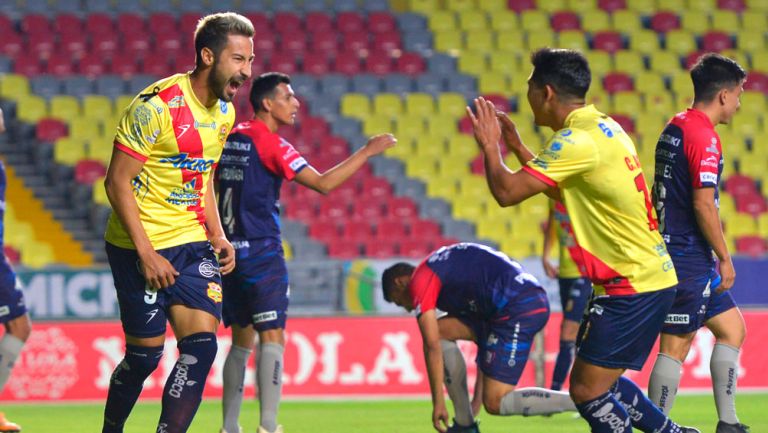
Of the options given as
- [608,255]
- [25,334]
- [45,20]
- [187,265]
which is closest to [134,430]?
[25,334]

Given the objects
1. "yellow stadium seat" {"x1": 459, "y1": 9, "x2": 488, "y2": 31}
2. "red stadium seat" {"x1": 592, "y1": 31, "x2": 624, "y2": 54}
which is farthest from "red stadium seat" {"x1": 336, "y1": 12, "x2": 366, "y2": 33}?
"red stadium seat" {"x1": 592, "y1": 31, "x2": 624, "y2": 54}

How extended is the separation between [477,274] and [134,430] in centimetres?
302

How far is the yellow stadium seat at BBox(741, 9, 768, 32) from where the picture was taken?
20.9m

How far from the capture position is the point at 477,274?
283 inches

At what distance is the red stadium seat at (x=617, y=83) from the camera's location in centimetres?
→ 1972

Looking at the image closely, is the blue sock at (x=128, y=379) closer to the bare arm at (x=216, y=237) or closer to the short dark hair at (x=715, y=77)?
the bare arm at (x=216, y=237)

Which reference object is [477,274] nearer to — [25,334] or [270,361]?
[270,361]

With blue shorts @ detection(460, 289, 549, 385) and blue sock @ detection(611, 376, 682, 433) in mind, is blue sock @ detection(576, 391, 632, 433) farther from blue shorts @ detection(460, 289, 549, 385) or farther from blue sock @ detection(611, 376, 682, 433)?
blue shorts @ detection(460, 289, 549, 385)

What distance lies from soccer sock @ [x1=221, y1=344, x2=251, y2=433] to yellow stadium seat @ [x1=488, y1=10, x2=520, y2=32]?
13795 mm

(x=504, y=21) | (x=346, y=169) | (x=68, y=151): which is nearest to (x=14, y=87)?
(x=68, y=151)

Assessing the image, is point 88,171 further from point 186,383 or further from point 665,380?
point 186,383

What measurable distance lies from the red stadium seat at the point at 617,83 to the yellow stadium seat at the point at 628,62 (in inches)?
7.3

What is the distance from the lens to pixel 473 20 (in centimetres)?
2077

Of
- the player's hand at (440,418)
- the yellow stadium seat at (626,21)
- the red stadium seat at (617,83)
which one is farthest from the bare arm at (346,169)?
the yellow stadium seat at (626,21)
